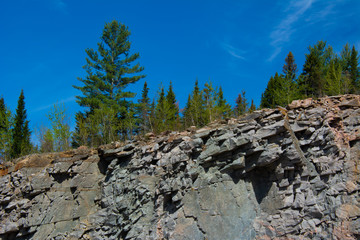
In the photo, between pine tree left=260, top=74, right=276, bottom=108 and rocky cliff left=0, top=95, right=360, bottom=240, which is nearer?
rocky cliff left=0, top=95, right=360, bottom=240

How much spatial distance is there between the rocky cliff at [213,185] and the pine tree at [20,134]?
39.7 ft

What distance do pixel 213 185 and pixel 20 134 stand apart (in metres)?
25.2

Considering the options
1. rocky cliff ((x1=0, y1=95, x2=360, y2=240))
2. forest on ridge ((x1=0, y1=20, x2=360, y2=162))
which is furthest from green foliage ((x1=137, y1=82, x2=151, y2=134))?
rocky cliff ((x1=0, y1=95, x2=360, y2=240))

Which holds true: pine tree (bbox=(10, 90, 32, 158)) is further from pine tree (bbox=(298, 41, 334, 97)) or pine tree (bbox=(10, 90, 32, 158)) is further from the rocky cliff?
pine tree (bbox=(298, 41, 334, 97))

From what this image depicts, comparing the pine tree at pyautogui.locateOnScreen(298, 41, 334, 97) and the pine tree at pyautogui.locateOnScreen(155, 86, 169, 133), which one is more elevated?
the pine tree at pyautogui.locateOnScreen(298, 41, 334, 97)

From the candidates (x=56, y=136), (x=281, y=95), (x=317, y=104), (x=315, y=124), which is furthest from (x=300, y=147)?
(x=56, y=136)

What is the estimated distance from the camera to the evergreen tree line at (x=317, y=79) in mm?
23261

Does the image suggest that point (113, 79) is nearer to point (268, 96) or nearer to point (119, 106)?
point (119, 106)

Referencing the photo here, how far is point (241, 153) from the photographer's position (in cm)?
1101

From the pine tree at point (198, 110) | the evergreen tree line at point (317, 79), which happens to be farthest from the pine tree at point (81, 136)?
the evergreen tree line at point (317, 79)

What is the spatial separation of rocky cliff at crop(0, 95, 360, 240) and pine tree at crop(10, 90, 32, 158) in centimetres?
1210

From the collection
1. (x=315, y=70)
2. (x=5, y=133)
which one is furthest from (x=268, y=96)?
(x=5, y=133)

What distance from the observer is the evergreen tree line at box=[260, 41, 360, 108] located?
76.3 ft

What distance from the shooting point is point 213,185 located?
10.7 metres
